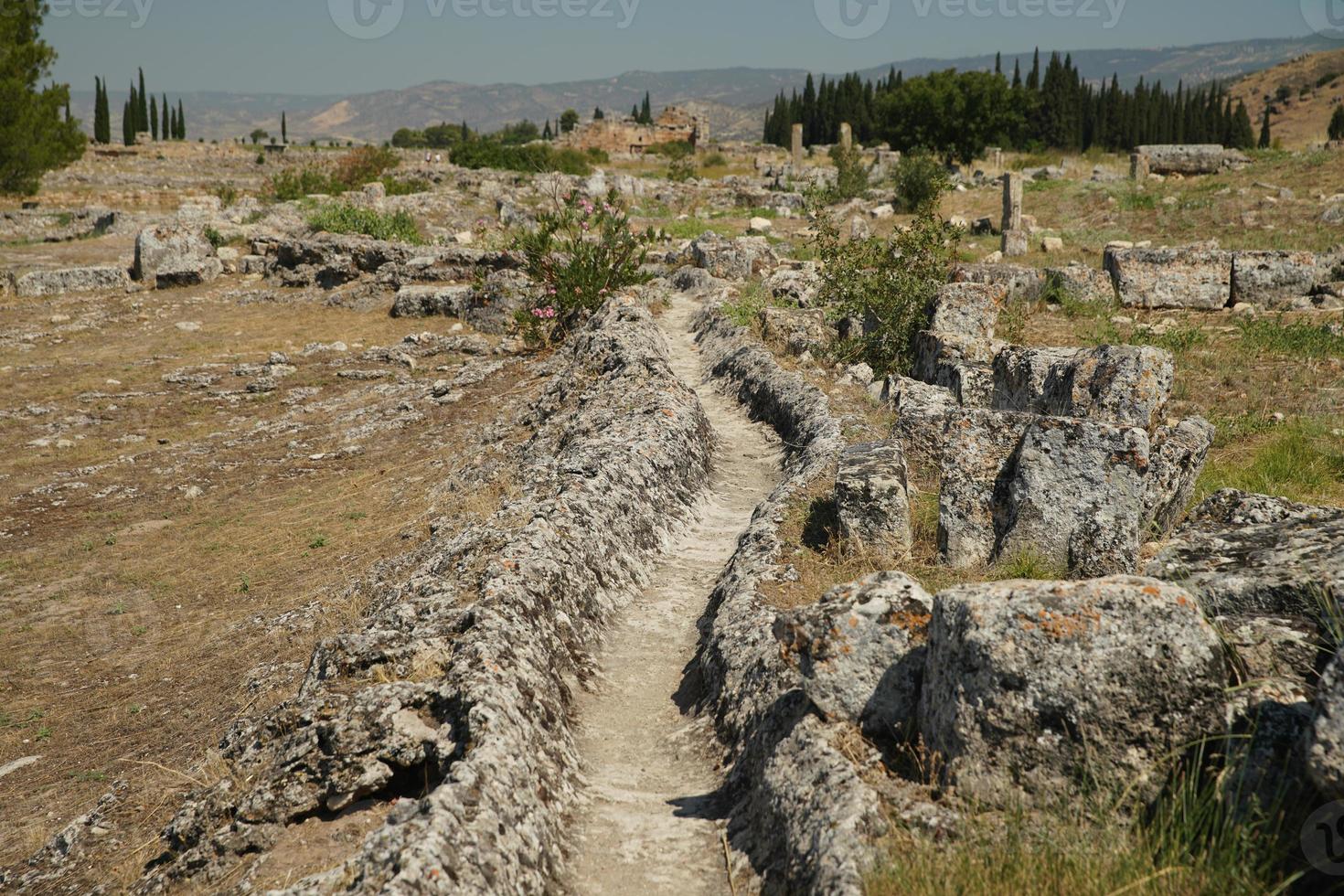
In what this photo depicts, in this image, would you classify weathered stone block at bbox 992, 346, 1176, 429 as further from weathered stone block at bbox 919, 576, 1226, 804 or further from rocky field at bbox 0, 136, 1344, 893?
weathered stone block at bbox 919, 576, 1226, 804

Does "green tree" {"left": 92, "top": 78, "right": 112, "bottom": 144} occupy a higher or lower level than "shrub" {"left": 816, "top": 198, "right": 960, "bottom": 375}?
higher

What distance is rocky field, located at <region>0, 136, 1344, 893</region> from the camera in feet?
12.2

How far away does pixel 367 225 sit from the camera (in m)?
27.2

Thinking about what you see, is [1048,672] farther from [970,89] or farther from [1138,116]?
[1138,116]

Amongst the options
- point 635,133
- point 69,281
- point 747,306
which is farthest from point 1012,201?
point 635,133

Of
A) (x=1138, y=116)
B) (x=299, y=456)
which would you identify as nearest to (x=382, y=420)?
(x=299, y=456)

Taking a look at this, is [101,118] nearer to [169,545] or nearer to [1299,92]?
[169,545]

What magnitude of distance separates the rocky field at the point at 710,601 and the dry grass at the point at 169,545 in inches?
2.4

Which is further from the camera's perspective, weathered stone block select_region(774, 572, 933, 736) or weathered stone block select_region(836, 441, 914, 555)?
weathered stone block select_region(836, 441, 914, 555)

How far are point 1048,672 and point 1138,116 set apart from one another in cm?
7155

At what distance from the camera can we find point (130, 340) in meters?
21.0

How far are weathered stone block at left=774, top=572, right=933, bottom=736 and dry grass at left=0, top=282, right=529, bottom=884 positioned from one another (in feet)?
7.15

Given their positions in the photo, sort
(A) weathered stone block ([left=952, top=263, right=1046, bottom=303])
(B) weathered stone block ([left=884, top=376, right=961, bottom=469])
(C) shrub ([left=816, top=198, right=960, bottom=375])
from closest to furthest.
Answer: (B) weathered stone block ([left=884, top=376, right=961, bottom=469])
(C) shrub ([left=816, top=198, right=960, bottom=375])
(A) weathered stone block ([left=952, top=263, right=1046, bottom=303])

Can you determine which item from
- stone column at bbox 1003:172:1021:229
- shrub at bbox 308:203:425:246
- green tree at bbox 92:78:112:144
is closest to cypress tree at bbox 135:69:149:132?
green tree at bbox 92:78:112:144
